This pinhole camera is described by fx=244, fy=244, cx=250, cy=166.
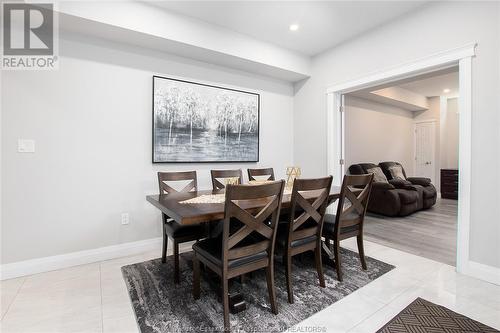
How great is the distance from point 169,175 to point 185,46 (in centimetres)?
154

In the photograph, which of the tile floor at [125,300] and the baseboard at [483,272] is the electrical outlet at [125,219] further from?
the baseboard at [483,272]

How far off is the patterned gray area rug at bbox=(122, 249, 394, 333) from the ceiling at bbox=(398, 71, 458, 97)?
15.0ft

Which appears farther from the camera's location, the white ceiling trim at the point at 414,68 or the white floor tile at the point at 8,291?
the white ceiling trim at the point at 414,68

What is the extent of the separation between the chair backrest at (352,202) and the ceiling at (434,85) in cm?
399

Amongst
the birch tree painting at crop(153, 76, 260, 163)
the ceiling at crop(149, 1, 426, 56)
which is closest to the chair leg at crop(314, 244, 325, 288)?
the birch tree painting at crop(153, 76, 260, 163)

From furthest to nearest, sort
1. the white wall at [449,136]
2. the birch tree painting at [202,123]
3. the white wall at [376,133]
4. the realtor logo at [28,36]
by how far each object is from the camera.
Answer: the white wall at [449,136] < the white wall at [376,133] < the birch tree painting at [202,123] < the realtor logo at [28,36]

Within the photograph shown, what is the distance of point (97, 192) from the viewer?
2680 mm

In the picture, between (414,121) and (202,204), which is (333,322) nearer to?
(202,204)

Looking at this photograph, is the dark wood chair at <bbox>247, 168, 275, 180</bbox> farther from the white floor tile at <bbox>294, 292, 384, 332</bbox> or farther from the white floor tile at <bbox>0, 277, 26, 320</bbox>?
the white floor tile at <bbox>0, 277, 26, 320</bbox>

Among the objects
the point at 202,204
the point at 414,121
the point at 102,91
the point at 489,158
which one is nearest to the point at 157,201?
the point at 202,204

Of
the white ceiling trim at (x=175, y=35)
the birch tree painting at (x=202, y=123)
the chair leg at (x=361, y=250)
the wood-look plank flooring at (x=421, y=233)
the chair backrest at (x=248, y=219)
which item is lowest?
the wood-look plank flooring at (x=421, y=233)

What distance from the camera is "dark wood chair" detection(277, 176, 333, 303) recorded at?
70.8 inches

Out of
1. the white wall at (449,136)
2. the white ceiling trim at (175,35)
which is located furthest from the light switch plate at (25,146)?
the white wall at (449,136)

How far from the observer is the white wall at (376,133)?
538 cm
